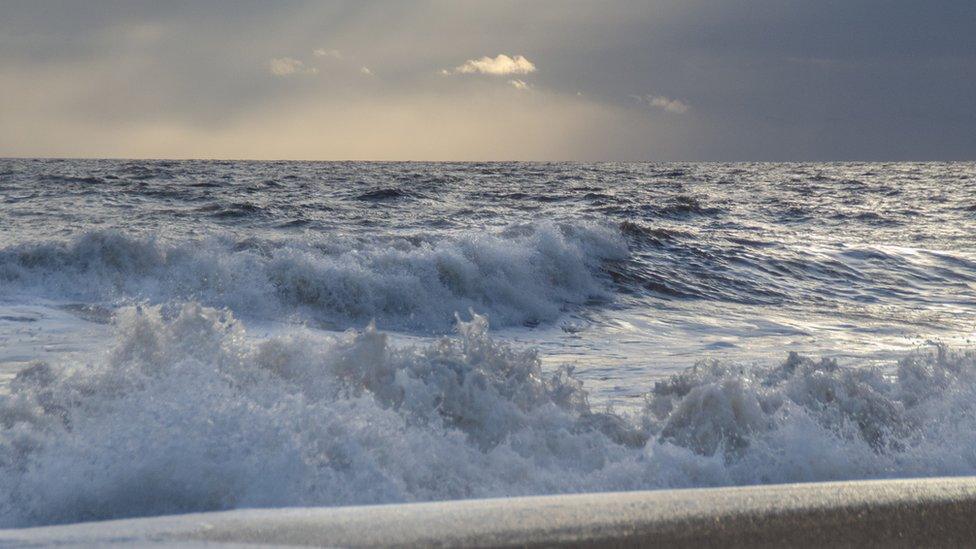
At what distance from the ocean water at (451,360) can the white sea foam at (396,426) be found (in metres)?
0.01

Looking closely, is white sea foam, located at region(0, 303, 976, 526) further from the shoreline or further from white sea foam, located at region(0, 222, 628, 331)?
white sea foam, located at region(0, 222, 628, 331)

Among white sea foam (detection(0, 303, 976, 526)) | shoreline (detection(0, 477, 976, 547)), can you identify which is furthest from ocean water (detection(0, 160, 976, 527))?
shoreline (detection(0, 477, 976, 547))

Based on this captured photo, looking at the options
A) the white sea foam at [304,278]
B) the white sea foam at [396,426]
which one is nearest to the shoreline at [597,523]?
the white sea foam at [396,426]

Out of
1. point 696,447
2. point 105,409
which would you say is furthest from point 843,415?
point 105,409

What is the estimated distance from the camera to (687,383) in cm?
430

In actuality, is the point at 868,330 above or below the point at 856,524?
below

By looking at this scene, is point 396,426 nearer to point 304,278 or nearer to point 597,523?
point 597,523

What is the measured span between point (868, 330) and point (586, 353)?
333cm

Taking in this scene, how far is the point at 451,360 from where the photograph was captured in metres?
4.11

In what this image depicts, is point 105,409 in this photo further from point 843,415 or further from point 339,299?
point 339,299

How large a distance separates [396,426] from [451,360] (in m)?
0.72

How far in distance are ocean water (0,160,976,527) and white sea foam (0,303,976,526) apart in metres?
0.01

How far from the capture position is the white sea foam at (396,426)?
290cm

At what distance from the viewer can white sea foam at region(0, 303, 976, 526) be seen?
2.90 meters
